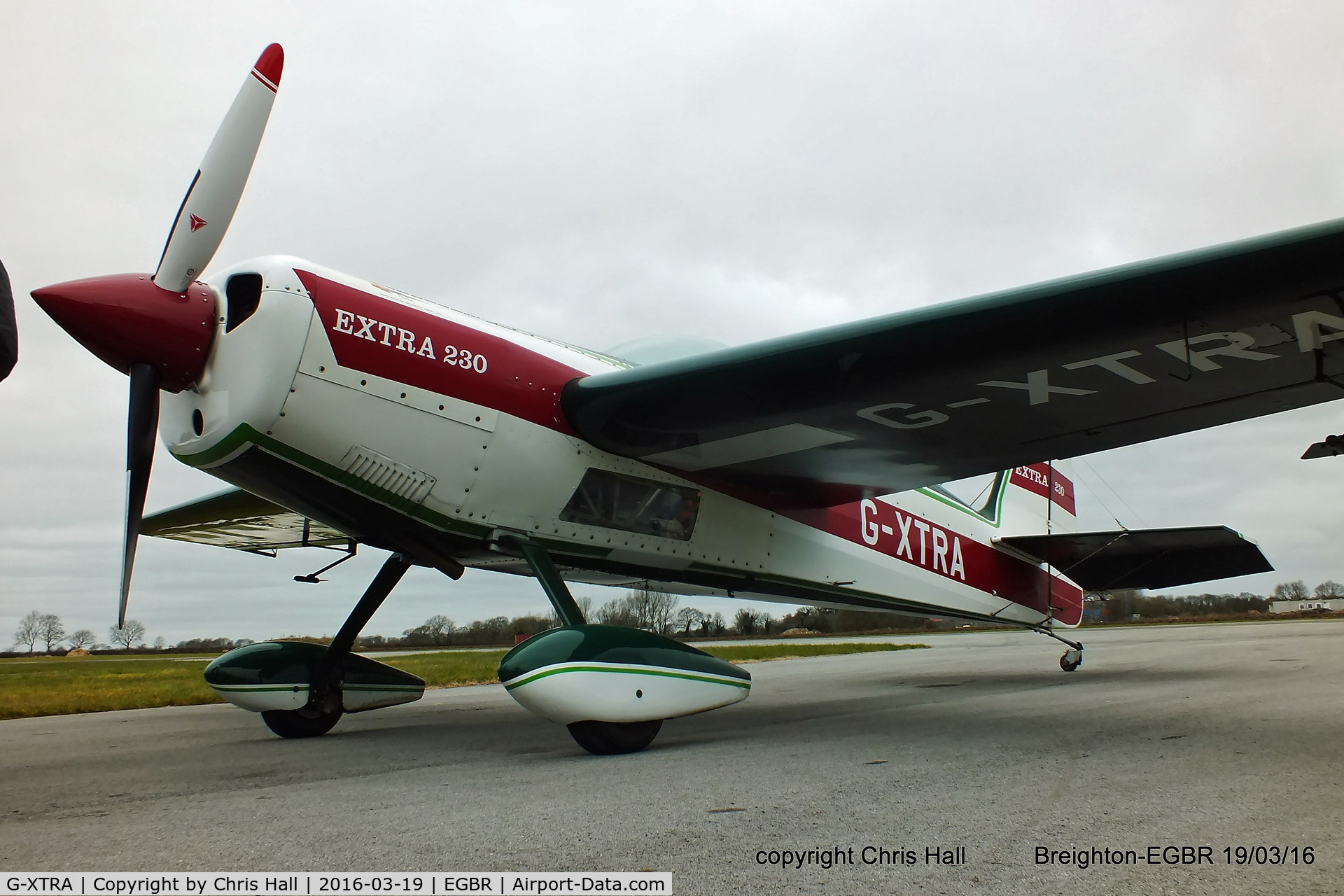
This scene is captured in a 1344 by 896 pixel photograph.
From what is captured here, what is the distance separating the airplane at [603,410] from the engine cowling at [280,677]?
0.07 feet

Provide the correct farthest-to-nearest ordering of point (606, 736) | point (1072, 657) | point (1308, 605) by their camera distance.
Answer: point (1308, 605) → point (1072, 657) → point (606, 736)

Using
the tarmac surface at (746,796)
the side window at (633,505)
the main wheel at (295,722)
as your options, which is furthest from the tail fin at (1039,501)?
the main wheel at (295,722)

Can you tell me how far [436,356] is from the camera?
525cm

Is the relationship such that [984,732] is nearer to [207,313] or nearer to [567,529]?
[567,529]

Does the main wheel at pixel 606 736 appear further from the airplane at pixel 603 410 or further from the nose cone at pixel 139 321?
the nose cone at pixel 139 321

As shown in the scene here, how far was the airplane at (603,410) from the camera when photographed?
453cm

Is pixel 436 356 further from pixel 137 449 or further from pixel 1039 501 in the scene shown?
pixel 1039 501

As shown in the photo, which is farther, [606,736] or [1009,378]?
[1009,378]

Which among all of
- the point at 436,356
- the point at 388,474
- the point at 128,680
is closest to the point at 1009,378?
the point at 436,356

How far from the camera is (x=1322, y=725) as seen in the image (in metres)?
5.46

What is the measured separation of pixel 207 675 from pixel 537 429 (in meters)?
3.78

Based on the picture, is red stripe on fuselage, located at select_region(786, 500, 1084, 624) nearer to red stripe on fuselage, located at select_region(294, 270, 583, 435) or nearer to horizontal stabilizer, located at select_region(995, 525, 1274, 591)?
horizontal stabilizer, located at select_region(995, 525, 1274, 591)

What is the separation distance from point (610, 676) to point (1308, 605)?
66.4 m

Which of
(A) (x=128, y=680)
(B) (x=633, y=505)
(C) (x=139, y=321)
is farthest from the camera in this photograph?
(A) (x=128, y=680)
